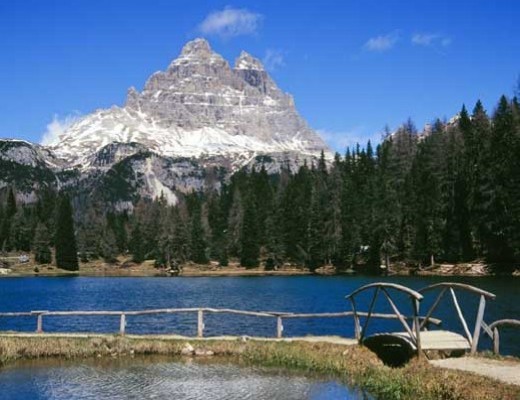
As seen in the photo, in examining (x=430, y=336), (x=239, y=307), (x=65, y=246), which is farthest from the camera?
(x=65, y=246)

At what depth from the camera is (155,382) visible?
25.6m

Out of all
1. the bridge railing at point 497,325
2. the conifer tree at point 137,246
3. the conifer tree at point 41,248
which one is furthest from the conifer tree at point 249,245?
the bridge railing at point 497,325

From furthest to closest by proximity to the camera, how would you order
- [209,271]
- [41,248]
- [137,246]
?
[137,246] → [41,248] → [209,271]

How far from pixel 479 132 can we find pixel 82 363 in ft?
361

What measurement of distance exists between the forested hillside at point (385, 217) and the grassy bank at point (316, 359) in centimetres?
7647

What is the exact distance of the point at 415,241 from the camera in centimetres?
12006

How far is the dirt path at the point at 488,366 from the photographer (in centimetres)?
2059

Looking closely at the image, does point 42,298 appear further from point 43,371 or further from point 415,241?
point 415,241

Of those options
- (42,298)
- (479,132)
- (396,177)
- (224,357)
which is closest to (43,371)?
(224,357)

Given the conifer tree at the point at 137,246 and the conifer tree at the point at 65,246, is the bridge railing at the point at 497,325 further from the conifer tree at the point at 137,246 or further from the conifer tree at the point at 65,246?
the conifer tree at the point at 137,246

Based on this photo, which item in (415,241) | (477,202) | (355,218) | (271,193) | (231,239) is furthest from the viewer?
(271,193)

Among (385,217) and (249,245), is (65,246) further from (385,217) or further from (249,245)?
(385,217)

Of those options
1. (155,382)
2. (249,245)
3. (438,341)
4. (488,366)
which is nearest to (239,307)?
(155,382)

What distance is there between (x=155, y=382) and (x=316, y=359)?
7011 mm
